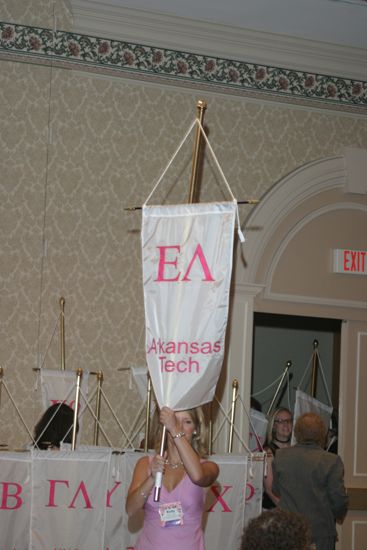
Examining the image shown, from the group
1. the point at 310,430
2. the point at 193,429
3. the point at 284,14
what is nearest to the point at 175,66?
the point at 284,14

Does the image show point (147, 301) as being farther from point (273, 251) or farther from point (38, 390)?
point (273, 251)

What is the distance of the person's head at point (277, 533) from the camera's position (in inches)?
95.4

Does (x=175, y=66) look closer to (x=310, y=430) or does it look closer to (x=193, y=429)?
(x=310, y=430)

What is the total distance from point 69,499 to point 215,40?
140 inches

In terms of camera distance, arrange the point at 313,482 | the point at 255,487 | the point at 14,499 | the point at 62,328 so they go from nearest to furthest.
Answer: the point at 313,482, the point at 14,499, the point at 255,487, the point at 62,328

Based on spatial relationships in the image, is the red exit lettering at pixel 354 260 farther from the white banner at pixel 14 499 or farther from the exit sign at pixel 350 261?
the white banner at pixel 14 499

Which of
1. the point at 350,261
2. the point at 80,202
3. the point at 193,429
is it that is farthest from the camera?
the point at 350,261

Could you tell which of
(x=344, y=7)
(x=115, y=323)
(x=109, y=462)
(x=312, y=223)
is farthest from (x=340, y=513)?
(x=344, y=7)

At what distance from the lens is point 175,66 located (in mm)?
6938

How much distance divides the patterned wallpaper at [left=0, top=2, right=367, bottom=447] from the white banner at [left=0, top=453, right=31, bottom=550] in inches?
40.1

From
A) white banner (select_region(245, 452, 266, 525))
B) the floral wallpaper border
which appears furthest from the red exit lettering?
white banner (select_region(245, 452, 266, 525))

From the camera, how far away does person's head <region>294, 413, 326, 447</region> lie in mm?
5105

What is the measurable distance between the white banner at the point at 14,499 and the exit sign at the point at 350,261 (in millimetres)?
3007

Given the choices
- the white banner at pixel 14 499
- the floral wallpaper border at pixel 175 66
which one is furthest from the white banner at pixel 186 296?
the floral wallpaper border at pixel 175 66
